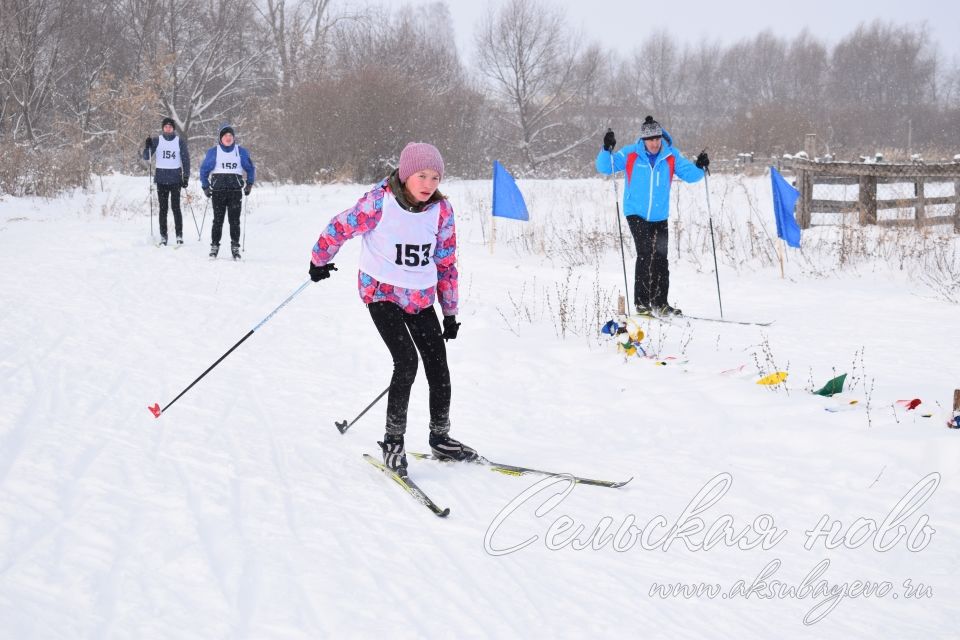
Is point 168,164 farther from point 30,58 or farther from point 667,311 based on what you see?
point 30,58

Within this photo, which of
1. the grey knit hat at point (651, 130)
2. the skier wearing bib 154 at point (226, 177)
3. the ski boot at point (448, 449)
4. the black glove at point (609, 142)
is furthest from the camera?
the skier wearing bib 154 at point (226, 177)

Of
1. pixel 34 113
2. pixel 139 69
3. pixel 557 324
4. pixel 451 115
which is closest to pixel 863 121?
pixel 451 115

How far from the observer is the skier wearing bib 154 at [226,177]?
11289 mm

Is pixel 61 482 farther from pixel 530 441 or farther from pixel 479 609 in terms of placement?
pixel 530 441

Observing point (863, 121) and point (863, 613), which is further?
point (863, 121)

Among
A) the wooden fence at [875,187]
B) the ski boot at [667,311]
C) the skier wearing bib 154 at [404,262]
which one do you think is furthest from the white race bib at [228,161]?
the wooden fence at [875,187]

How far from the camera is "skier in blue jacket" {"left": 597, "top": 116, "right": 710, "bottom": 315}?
8305 millimetres

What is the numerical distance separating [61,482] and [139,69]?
35244mm

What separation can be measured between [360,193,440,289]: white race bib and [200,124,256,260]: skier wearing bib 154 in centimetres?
750

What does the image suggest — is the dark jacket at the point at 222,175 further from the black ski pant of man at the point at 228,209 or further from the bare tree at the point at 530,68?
the bare tree at the point at 530,68

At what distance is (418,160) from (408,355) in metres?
1.02

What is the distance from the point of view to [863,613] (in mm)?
3191

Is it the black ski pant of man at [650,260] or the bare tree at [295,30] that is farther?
the bare tree at [295,30]

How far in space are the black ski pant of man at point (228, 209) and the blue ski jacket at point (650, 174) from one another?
5767 millimetres
